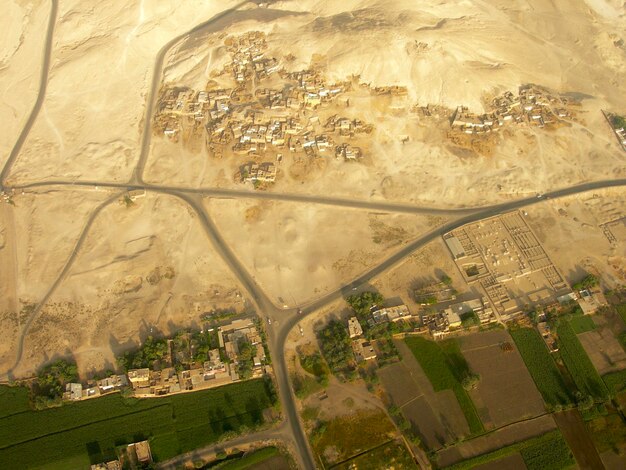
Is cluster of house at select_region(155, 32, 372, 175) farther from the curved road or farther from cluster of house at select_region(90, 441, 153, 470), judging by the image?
cluster of house at select_region(90, 441, 153, 470)

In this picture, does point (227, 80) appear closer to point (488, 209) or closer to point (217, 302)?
point (217, 302)

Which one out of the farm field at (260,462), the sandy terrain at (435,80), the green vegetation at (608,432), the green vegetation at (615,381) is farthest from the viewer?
the sandy terrain at (435,80)

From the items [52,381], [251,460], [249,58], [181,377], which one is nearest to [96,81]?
[249,58]

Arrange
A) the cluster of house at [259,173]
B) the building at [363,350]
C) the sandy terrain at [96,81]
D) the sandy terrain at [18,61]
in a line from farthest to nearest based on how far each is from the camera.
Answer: the sandy terrain at [18,61] < the sandy terrain at [96,81] < the cluster of house at [259,173] < the building at [363,350]

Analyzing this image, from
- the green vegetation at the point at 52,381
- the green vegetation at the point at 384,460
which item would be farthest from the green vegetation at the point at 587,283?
the green vegetation at the point at 52,381

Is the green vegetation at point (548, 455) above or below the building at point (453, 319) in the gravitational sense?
below

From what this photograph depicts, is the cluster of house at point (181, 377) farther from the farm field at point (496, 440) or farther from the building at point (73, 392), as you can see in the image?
the farm field at point (496, 440)
